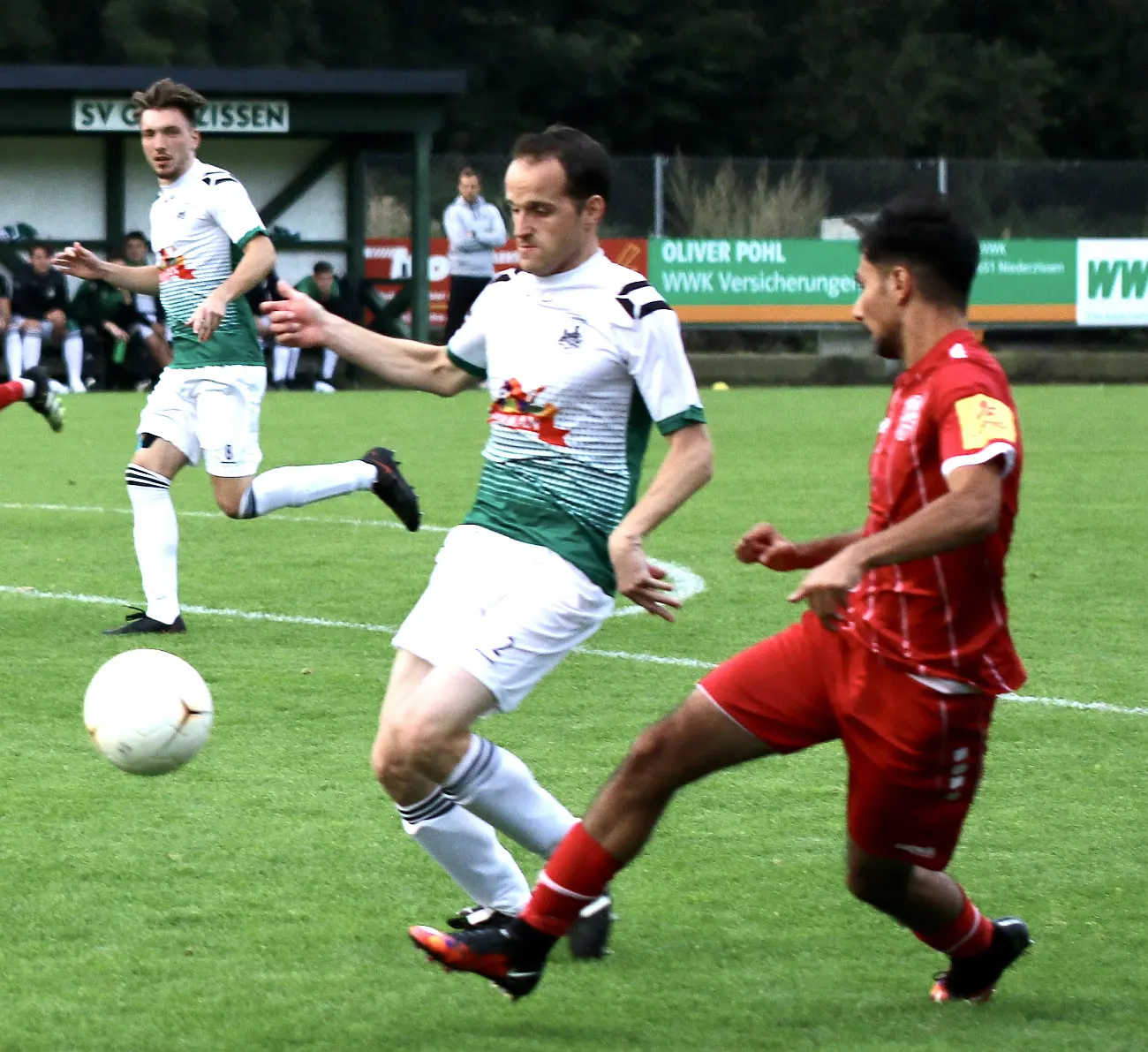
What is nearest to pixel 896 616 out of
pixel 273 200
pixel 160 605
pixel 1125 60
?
pixel 160 605

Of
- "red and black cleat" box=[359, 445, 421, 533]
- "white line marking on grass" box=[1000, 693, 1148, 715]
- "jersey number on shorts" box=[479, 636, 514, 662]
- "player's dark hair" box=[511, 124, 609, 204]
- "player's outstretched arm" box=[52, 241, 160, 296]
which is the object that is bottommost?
A: "white line marking on grass" box=[1000, 693, 1148, 715]

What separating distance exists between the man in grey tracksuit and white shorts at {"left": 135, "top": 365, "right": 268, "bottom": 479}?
1320cm

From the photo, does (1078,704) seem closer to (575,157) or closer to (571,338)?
(571,338)

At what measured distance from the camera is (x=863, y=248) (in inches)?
156

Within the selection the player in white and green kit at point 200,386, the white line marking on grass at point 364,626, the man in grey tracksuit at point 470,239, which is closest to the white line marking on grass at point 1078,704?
the white line marking on grass at point 364,626

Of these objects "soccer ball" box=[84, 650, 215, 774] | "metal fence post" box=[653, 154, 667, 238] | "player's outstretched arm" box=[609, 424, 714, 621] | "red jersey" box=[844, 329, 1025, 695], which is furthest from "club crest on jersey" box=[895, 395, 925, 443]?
"metal fence post" box=[653, 154, 667, 238]

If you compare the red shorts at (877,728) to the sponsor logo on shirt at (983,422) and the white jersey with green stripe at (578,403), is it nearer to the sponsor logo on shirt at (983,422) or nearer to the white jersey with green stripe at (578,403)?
the sponsor logo on shirt at (983,422)

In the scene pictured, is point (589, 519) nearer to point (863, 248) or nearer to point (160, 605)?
point (863, 248)

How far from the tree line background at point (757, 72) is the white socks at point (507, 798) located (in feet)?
121

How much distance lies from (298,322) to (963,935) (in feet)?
6.56

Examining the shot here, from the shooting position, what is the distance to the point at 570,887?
159 inches

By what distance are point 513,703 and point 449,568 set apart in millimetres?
351

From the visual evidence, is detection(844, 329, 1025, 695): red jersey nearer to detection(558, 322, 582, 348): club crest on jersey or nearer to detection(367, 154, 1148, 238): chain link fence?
detection(558, 322, 582, 348): club crest on jersey

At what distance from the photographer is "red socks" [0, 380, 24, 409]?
394 inches
